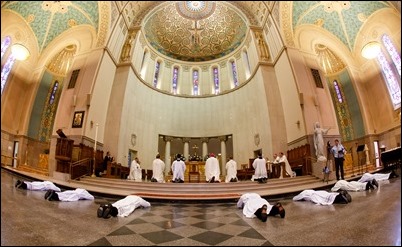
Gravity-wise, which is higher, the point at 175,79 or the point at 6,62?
the point at 175,79

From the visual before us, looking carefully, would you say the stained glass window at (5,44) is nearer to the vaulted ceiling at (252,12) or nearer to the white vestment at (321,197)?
the vaulted ceiling at (252,12)

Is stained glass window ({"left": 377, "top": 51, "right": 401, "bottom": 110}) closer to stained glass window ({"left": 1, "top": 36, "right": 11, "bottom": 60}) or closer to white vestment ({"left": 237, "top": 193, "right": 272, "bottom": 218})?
white vestment ({"left": 237, "top": 193, "right": 272, "bottom": 218})

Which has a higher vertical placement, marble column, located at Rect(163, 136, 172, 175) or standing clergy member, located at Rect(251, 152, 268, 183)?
marble column, located at Rect(163, 136, 172, 175)

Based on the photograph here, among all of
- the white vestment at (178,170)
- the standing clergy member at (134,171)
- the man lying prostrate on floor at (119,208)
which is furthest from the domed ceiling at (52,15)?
the standing clergy member at (134,171)

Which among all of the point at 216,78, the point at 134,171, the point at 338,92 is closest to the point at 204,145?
the point at 216,78

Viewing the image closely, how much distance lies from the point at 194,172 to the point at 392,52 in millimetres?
9445

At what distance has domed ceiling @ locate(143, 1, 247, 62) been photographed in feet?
40.6

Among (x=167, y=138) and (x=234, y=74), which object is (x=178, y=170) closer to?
(x=167, y=138)

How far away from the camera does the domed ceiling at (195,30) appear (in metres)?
12.4

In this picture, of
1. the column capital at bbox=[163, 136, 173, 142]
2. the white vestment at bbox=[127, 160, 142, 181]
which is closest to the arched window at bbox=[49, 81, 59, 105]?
the white vestment at bbox=[127, 160, 142, 181]

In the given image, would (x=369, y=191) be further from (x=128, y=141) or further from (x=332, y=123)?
(x=128, y=141)

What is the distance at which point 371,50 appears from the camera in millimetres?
1640

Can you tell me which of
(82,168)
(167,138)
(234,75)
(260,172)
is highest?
(234,75)

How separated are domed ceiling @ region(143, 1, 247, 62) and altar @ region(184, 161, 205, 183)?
759 cm
